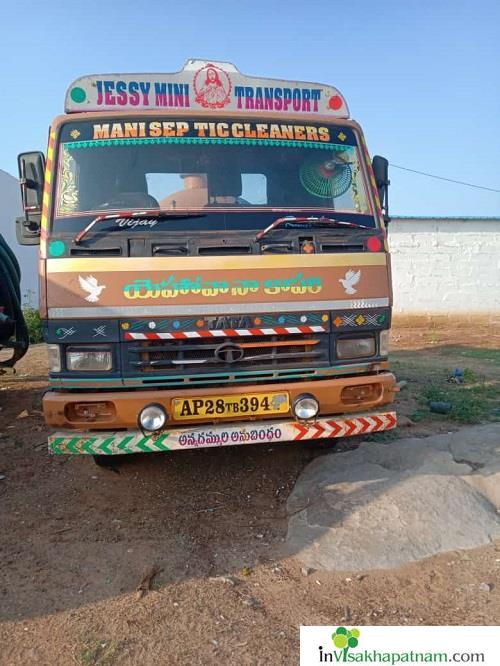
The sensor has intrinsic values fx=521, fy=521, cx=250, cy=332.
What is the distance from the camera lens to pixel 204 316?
11.2 feet

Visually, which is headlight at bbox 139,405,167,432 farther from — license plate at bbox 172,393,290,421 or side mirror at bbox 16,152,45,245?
side mirror at bbox 16,152,45,245

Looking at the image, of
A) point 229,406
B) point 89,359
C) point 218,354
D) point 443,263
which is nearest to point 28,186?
point 89,359

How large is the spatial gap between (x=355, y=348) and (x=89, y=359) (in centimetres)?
181

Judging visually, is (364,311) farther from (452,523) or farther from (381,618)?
(381,618)

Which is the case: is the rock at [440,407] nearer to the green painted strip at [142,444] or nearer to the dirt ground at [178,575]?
the dirt ground at [178,575]

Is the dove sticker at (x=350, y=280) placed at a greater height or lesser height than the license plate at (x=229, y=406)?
greater

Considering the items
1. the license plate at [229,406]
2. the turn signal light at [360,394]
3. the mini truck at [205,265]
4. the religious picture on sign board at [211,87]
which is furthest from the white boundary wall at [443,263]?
the license plate at [229,406]

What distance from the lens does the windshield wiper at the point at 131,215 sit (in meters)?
3.37

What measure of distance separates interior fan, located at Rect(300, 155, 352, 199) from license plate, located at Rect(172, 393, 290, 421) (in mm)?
1585

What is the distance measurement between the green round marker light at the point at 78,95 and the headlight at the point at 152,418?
2322 mm

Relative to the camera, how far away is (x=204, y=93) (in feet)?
13.1

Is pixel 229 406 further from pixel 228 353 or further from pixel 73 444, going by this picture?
pixel 73 444

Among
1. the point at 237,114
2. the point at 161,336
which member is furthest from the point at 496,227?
the point at 161,336

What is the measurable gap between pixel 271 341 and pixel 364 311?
700 mm
